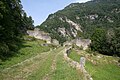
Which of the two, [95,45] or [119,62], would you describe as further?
[95,45]

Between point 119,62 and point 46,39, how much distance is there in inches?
1547

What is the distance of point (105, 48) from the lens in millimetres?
80750

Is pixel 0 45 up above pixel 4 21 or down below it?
below

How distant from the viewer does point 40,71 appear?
27.8 meters

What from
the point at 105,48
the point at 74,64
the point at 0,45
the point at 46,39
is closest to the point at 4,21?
the point at 0,45

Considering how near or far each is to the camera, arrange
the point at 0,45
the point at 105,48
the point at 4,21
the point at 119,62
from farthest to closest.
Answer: the point at 105,48, the point at 119,62, the point at 4,21, the point at 0,45

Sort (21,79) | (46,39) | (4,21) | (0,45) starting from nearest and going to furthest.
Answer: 1. (21,79)
2. (0,45)
3. (4,21)
4. (46,39)

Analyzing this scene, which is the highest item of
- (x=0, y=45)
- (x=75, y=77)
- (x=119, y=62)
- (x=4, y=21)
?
(x=4, y=21)

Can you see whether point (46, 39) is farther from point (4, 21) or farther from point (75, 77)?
point (75, 77)

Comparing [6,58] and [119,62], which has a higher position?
[6,58]

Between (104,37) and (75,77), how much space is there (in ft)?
198

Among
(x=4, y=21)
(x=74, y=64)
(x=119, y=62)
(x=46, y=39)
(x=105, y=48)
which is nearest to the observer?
(x=74, y=64)

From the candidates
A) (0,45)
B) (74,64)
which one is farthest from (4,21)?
(74,64)

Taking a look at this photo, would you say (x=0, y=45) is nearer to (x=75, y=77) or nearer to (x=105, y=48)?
(x=75, y=77)
